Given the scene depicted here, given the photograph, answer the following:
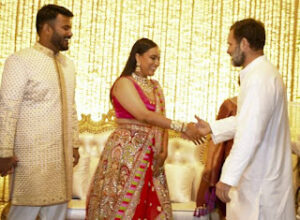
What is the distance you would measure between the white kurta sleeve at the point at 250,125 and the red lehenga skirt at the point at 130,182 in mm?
1118

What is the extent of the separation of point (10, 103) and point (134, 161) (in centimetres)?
96

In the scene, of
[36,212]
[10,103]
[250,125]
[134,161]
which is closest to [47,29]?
[10,103]

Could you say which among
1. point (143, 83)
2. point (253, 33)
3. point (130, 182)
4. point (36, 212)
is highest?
point (253, 33)

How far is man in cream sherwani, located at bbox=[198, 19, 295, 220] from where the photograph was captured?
241 cm

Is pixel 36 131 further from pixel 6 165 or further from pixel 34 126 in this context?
pixel 6 165

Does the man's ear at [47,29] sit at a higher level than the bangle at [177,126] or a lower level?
higher

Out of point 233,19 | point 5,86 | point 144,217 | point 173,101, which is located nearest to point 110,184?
point 144,217

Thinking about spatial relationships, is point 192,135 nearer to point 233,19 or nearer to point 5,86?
point 5,86

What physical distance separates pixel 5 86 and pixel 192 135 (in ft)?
4.27

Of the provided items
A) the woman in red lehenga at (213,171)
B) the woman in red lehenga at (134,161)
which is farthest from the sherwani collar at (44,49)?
the woman in red lehenga at (213,171)

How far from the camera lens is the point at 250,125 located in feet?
7.92

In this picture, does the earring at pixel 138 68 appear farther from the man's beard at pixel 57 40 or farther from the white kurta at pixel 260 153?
the white kurta at pixel 260 153

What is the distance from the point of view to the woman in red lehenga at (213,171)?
435 cm

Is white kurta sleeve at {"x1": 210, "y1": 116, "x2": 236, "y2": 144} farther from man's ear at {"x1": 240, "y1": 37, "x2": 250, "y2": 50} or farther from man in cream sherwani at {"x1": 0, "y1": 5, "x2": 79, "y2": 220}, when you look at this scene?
man in cream sherwani at {"x1": 0, "y1": 5, "x2": 79, "y2": 220}
